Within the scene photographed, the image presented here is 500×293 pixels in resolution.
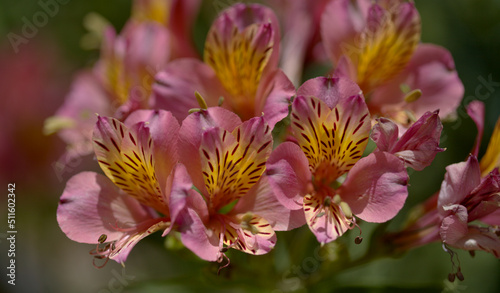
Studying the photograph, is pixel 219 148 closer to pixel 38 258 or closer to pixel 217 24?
pixel 217 24

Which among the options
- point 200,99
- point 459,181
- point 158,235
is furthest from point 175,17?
point 459,181

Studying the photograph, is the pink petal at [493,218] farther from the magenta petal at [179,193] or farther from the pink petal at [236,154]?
the magenta petal at [179,193]

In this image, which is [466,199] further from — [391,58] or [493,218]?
[391,58]

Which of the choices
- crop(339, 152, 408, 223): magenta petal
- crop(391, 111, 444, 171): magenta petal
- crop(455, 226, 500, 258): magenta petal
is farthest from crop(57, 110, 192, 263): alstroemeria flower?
crop(455, 226, 500, 258): magenta petal

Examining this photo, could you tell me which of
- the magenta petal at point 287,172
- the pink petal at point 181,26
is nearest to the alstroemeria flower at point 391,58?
the magenta petal at point 287,172

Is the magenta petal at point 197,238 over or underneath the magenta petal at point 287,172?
underneath
